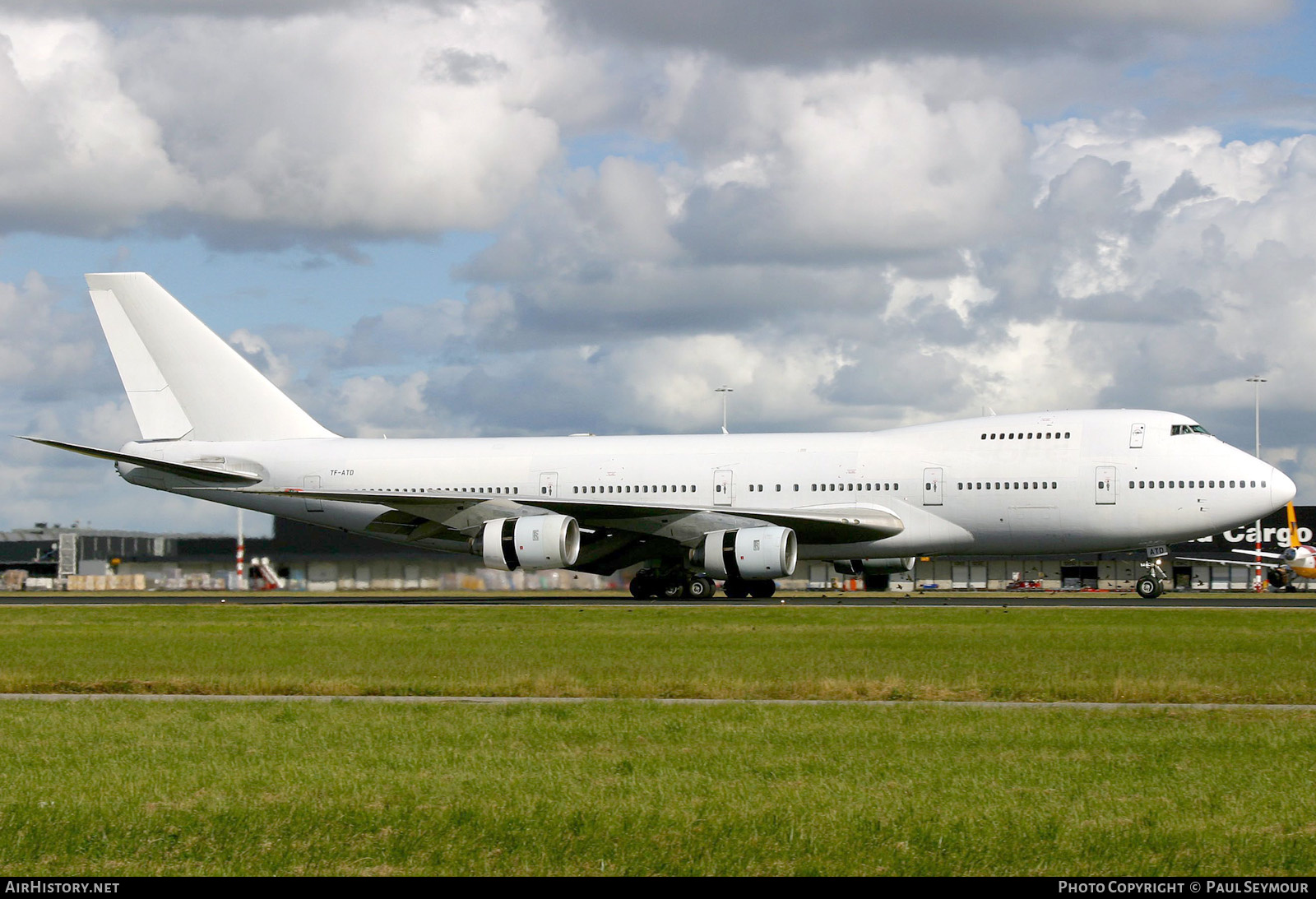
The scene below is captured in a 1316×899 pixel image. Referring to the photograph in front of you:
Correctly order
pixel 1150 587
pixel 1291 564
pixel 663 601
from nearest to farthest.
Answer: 1. pixel 1150 587
2. pixel 663 601
3. pixel 1291 564

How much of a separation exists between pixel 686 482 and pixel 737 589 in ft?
Answer: 12.1

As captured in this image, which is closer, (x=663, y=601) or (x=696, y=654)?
(x=696, y=654)

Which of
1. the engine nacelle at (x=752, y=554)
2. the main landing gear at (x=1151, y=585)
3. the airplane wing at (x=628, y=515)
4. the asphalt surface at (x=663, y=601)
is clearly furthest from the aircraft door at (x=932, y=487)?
the main landing gear at (x=1151, y=585)

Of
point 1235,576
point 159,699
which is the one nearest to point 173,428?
point 159,699

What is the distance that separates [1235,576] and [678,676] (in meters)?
72.7

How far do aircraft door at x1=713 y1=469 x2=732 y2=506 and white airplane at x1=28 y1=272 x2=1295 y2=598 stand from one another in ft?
0.16

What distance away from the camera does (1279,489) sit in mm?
39312

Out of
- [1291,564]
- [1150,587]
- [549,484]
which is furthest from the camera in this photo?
[1291,564]

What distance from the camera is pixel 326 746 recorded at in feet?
41.1

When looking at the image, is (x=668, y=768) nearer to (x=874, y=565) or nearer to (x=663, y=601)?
(x=663, y=601)

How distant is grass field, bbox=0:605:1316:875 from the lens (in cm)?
841

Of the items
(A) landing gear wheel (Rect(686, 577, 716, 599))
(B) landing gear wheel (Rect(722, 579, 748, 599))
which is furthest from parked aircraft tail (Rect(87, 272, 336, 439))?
(B) landing gear wheel (Rect(722, 579, 748, 599))

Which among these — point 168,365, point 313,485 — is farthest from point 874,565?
point 168,365
